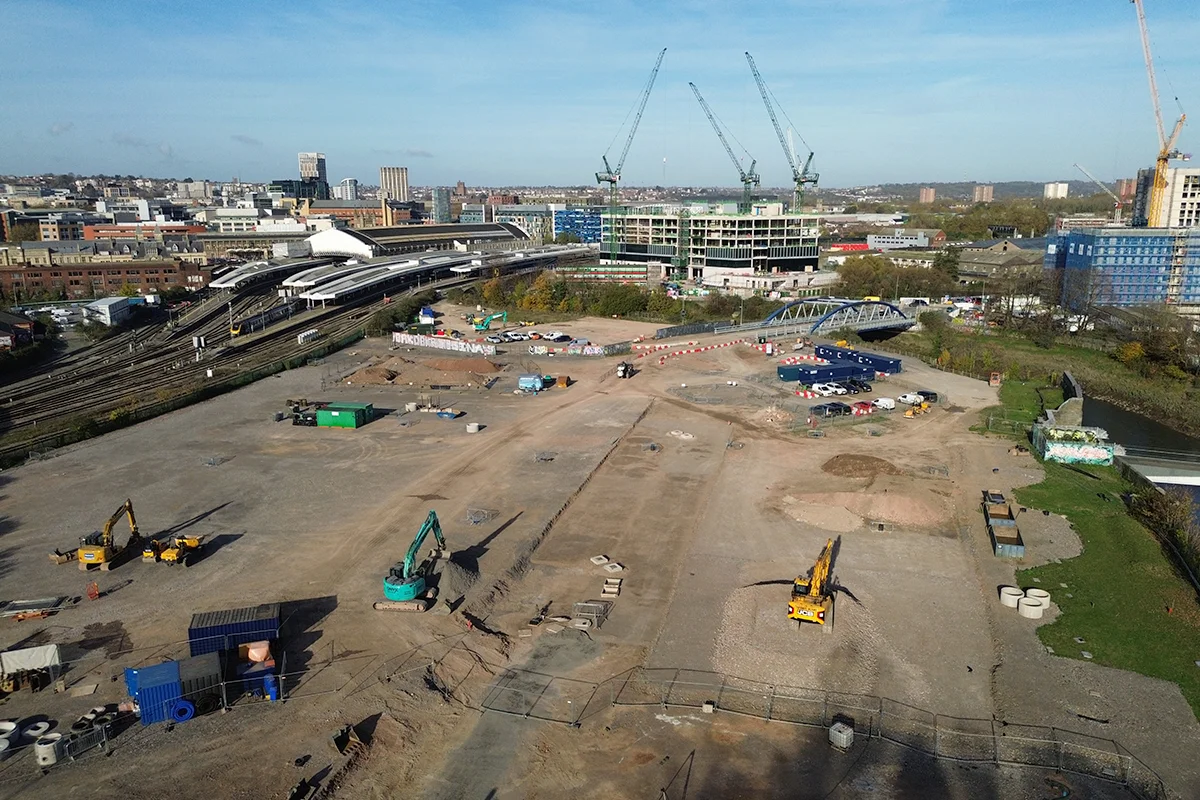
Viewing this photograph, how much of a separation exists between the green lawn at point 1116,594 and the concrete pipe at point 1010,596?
948mm

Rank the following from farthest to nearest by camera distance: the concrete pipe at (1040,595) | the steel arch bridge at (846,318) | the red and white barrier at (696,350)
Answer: the steel arch bridge at (846,318)
the red and white barrier at (696,350)
the concrete pipe at (1040,595)

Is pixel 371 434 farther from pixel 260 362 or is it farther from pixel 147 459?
pixel 260 362

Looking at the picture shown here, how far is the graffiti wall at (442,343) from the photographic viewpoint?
52.0m

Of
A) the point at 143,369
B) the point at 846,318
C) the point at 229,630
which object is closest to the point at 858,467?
the point at 229,630

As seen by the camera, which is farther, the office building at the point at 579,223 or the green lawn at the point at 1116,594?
the office building at the point at 579,223

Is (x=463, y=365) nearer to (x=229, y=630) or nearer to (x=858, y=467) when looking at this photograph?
(x=858, y=467)

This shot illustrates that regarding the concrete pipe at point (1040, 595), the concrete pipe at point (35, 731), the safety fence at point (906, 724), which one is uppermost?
the concrete pipe at point (1040, 595)

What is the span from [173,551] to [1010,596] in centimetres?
2163

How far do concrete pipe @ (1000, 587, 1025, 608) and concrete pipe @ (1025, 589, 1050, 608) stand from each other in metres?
0.18

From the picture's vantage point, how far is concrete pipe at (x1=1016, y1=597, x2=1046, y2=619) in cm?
1881

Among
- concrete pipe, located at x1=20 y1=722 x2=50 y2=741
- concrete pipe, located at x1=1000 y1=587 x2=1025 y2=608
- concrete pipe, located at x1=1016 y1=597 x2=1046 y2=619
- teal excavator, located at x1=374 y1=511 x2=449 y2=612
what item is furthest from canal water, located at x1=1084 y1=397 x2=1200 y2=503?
concrete pipe, located at x1=20 y1=722 x2=50 y2=741

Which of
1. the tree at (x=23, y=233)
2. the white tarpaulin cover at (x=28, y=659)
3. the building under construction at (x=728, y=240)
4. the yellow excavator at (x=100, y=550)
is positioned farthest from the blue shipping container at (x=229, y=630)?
the tree at (x=23, y=233)

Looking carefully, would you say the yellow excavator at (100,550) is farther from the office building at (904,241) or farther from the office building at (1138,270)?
the office building at (904,241)

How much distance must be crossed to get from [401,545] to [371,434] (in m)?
12.6
